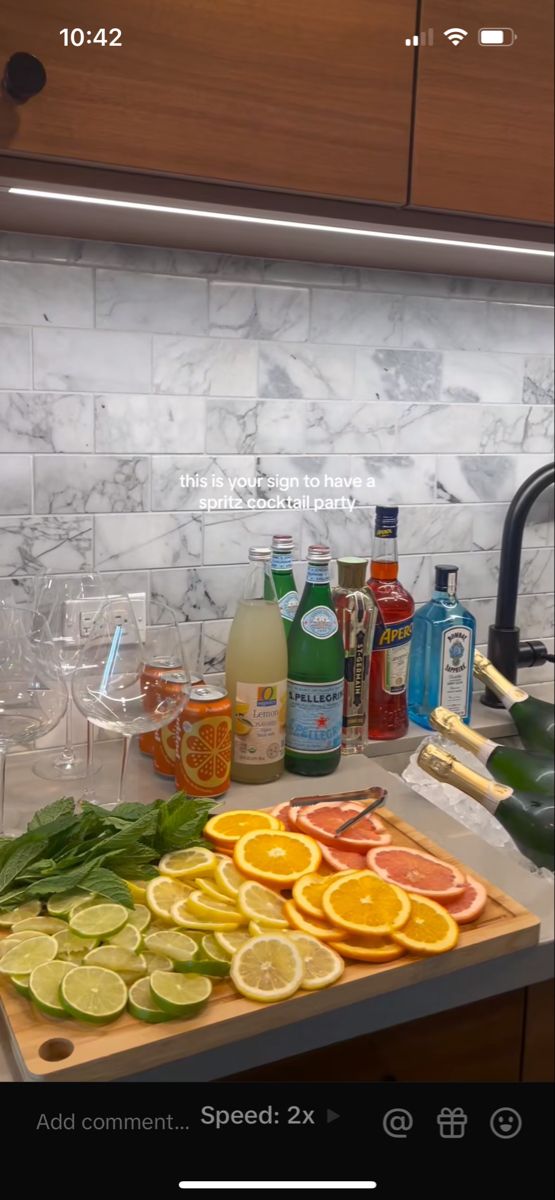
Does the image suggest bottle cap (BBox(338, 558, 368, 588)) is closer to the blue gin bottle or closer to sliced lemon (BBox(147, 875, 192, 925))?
the blue gin bottle

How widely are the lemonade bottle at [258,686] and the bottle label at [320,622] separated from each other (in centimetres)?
3

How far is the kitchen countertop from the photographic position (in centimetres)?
63

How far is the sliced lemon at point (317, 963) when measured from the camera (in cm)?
65

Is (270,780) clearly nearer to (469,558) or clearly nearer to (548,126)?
(469,558)

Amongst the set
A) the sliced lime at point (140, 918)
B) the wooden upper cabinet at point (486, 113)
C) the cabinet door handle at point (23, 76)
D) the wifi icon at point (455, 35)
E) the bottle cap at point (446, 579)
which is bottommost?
the sliced lime at point (140, 918)

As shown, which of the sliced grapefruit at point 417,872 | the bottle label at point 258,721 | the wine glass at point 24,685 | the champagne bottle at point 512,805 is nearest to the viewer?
the champagne bottle at point 512,805

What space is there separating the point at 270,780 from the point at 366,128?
2.20 ft

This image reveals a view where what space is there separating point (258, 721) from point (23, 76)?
0.64 m

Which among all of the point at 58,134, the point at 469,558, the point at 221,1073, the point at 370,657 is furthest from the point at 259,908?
the point at 469,558

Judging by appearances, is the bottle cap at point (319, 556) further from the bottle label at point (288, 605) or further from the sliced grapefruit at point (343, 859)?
the sliced grapefruit at point (343, 859)

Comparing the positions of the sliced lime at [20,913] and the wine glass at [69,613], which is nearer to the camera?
the sliced lime at [20,913]

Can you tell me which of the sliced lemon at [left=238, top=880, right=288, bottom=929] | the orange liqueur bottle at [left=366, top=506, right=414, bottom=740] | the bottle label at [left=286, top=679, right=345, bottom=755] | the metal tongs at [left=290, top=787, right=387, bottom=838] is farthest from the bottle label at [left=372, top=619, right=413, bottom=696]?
the sliced lemon at [left=238, top=880, right=288, bottom=929]

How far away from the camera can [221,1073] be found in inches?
24.9

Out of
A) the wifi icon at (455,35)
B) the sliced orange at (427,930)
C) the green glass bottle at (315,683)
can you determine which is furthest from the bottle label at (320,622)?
the wifi icon at (455,35)
